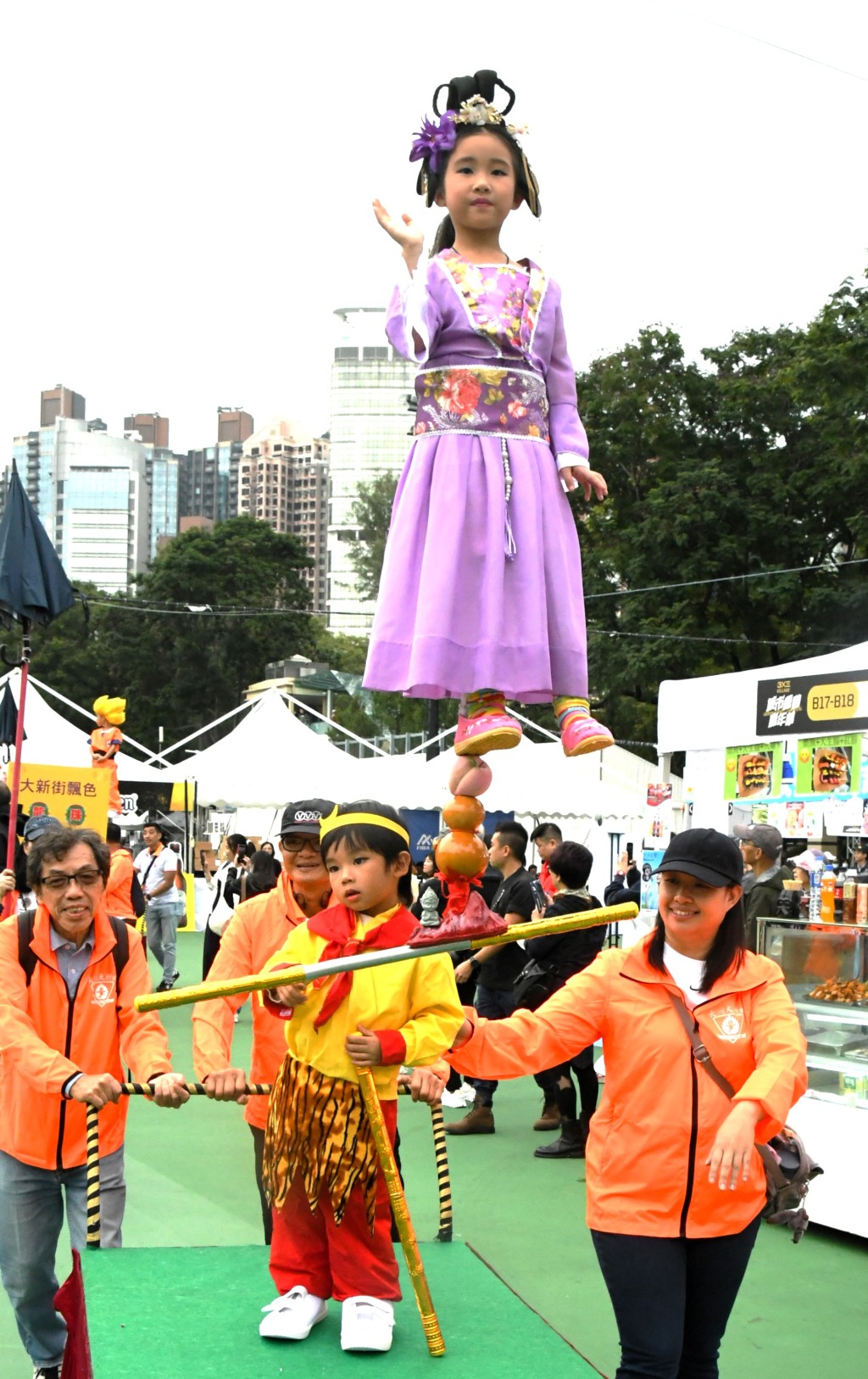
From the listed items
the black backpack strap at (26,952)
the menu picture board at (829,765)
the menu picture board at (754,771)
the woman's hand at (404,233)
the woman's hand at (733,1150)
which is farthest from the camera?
the menu picture board at (754,771)

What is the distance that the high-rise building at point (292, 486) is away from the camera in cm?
7394

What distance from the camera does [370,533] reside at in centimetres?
3609

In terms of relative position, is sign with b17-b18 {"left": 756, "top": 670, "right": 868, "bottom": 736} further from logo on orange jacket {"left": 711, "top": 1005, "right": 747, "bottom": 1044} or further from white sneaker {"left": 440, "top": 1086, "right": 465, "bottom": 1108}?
logo on orange jacket {"left": 711, "top": 1005, "right": 747, "bottom": 1044}

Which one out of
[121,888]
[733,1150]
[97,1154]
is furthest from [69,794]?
[733,1150]

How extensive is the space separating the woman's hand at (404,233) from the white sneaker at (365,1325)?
7.12 feet

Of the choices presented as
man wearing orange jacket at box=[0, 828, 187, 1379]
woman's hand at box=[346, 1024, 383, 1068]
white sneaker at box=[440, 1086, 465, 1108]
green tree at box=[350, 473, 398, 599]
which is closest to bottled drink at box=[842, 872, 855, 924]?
white sneaker at box=[440, 1086, 465, 1108]

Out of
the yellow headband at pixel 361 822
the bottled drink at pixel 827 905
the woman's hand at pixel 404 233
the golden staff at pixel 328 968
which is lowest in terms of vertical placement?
the bottled drink at pixel 827 905

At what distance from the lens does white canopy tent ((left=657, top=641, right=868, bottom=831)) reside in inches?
357

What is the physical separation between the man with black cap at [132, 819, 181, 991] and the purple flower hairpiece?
982cm

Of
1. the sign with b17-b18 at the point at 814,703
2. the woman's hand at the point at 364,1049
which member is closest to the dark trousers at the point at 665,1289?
the woman's hand at the point at 364,1049

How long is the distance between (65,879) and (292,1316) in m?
1.21

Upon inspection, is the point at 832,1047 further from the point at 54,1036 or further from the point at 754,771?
the point at 54,1036

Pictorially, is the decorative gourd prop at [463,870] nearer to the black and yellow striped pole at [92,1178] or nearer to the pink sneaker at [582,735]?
the pink sneaker at [582,735]

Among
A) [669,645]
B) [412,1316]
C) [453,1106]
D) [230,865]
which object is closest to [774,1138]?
[412,1316]
